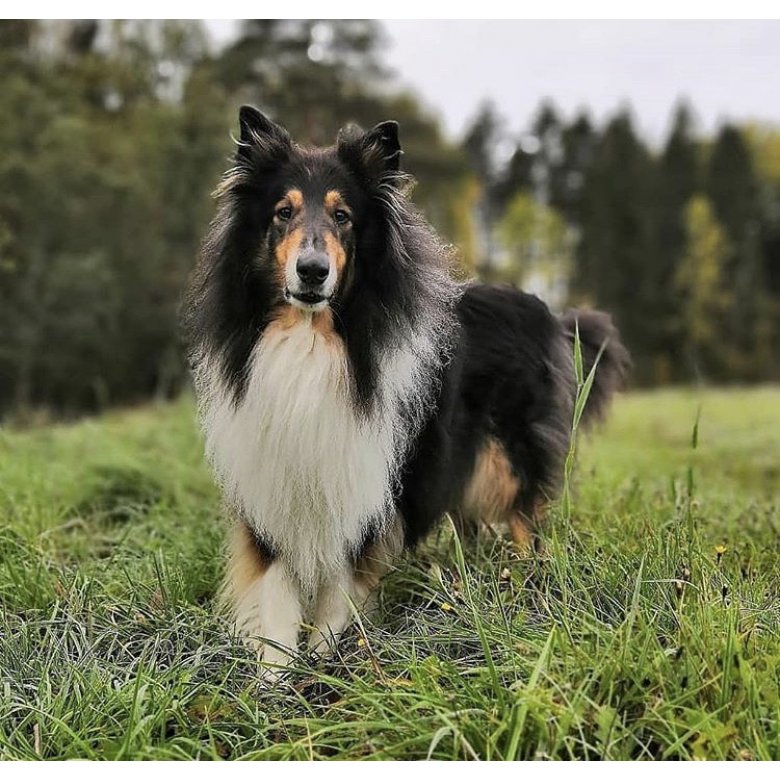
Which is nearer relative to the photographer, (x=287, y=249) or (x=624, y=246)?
(x=287, y=249)

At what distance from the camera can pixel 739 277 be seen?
782 inches

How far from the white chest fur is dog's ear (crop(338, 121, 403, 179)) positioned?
0.67 metres

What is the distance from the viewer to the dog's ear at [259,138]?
315 centimetres

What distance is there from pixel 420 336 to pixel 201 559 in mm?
1546

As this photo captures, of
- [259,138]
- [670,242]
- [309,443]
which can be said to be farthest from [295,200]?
[670,242]

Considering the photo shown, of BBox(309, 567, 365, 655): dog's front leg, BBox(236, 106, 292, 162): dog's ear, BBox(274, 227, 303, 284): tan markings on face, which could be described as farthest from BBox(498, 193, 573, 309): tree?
BBox(274, 227, 303, 284): tan markings on face

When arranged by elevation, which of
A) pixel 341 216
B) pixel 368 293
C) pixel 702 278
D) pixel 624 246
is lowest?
pixel 368 293

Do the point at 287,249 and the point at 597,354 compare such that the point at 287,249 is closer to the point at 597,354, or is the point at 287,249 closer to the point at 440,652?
the point at 440,652

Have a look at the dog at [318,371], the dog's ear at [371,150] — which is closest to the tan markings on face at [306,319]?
the dog at [318,371]

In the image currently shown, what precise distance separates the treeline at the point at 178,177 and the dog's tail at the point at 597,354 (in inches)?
158

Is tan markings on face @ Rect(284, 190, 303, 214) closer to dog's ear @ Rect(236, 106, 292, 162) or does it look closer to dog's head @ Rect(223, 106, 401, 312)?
dog's head @ Rect(223, 106, 401, 312)

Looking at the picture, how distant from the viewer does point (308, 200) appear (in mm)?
3010

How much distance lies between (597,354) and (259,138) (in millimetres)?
2111

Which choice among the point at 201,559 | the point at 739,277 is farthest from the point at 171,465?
the point at 739,277
